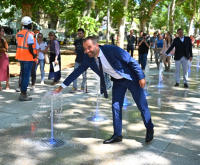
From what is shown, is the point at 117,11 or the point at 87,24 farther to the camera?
the point at 87,24

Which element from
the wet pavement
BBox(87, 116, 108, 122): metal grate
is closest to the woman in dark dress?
the wet pavement

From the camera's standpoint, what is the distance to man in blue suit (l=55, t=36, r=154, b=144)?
452cm

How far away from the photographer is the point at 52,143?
16.2 ft

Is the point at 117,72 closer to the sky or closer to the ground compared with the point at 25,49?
closer to the ground

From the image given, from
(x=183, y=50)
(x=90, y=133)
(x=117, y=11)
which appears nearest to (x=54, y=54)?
(x=183, y=50)

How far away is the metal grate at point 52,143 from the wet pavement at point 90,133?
0.02 m

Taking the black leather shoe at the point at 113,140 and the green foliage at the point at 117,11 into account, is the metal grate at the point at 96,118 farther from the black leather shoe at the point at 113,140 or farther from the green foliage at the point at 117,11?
the green foliage at the point at 117,11

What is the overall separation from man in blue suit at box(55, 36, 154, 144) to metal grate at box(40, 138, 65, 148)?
2.38 feet

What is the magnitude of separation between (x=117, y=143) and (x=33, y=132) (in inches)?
62.1

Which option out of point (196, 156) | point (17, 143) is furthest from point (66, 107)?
point (196, 156)

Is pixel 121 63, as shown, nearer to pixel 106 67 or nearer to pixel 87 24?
pixel 106 67

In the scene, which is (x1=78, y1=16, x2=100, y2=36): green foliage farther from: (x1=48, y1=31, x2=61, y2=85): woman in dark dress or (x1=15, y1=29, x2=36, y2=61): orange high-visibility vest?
(x1=15, y1=29, x2=36, y2=61): orange high-visibility vest

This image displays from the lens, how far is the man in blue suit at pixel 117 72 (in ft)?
14.8

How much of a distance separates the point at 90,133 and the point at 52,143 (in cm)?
81
